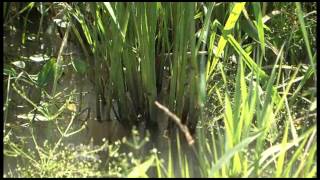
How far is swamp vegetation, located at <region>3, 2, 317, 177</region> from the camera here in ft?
4.27

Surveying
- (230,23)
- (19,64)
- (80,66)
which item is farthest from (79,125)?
(230,23)

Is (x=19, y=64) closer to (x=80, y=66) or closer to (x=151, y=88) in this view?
(x=80, y=66)

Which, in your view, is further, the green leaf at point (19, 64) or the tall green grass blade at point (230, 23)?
the green leaf at point (19, 64)

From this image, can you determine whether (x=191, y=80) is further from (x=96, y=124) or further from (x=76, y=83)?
(x=76, y=83)

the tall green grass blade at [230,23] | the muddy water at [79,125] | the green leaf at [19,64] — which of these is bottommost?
the muddy water at [79,125]

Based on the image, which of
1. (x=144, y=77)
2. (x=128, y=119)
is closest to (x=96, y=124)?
(x=128, y=119)

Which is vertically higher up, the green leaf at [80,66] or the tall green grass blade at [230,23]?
the tall green grass blade at [230,23]

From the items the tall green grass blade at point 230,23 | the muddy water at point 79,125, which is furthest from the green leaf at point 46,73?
the tall green grass blade at point 230,23

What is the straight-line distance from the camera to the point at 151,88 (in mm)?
1481

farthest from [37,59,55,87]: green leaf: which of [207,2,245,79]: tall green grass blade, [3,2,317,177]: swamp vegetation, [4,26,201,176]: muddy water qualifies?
[207,2,245,79]: tall green grass blade

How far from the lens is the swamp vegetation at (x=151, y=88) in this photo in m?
1.30

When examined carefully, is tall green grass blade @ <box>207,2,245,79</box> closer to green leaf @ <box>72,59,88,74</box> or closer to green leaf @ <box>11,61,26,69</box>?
green leaf @ <box>72,59,88,74</box>

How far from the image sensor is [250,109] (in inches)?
44.8

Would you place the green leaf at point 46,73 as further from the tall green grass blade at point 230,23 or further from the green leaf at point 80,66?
the tall green grass blade at point 230,23
